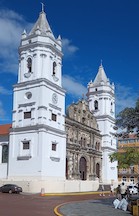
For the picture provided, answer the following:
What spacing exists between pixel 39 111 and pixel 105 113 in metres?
22.7

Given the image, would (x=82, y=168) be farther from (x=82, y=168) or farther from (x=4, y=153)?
(x=4, y=153)

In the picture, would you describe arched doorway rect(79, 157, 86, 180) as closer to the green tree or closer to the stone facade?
the stone facade

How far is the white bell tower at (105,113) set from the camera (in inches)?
2490

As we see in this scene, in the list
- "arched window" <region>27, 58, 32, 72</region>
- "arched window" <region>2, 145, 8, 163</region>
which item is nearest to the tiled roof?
"arched window" <region>2, 145, 8, 163</region>

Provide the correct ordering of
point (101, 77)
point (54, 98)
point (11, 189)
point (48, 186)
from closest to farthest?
1. point (11, 189)
2. point (48, 186)
3. point (54, 98)
4. point (101, 77)

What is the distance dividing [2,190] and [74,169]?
1766 cm

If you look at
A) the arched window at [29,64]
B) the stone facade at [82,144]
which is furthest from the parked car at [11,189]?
the arched window at [29,64]

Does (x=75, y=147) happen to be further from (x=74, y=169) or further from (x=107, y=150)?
(x=107, y=150)

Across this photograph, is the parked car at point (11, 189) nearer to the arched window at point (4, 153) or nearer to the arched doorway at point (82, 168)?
the arched window at point (4, 153)

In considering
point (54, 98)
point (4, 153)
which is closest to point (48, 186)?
point (4, 153)

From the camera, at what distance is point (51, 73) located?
47.0m

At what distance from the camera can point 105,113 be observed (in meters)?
63.9

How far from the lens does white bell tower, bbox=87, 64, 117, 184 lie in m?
63.2

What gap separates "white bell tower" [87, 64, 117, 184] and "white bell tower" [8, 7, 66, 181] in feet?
55.6
